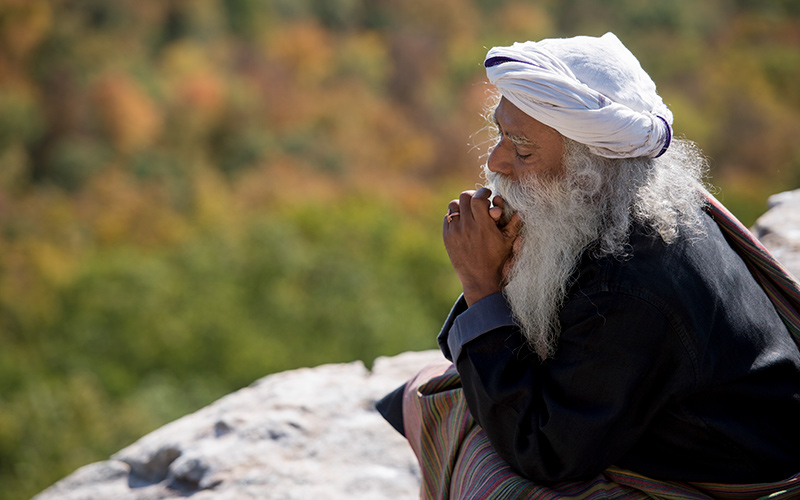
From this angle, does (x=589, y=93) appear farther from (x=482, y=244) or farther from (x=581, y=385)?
(x=581, y=385)

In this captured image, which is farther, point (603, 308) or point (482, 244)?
point (482, 244)

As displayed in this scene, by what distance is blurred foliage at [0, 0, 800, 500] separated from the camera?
9461 millimetres

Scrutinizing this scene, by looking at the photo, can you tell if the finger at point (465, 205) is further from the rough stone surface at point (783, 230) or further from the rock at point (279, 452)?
the rough stone surface at point (783, 230)

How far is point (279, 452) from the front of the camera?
2723mm

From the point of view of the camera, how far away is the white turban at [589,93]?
172 centimetres

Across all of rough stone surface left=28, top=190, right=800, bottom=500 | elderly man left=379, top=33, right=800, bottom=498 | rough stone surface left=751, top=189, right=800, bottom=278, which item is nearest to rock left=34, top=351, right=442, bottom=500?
rough stone surface left=28, top=190, right=800, bottom=500

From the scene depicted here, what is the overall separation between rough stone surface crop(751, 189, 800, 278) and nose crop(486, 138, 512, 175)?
1.22 m

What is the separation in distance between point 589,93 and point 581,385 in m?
0.65

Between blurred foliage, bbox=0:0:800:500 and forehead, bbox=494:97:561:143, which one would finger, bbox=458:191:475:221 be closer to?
forehead, bbox=494:97:561:143

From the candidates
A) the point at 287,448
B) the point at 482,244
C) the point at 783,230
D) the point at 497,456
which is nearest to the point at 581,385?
the point at 497,456

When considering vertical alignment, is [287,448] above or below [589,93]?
below

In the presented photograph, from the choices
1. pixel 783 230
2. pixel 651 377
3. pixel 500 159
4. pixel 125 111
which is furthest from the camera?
pixel 125 111

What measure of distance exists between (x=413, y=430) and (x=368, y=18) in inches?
604

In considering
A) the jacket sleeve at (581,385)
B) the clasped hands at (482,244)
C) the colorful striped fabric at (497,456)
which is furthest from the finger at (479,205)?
the colorful striped fabric at (497,456)
